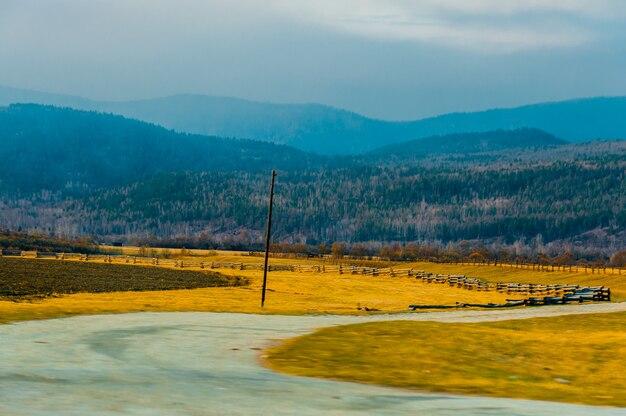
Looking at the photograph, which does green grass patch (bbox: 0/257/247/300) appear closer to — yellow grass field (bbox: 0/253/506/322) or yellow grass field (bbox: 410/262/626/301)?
yellow grass field (bbox: 0/253/506/322)

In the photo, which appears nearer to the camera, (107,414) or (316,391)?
(107,414)

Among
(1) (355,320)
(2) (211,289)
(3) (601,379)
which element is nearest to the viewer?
(3) (601,379)

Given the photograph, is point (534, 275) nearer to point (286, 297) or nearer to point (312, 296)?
point (312, 296)

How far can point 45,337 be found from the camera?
34719 mm

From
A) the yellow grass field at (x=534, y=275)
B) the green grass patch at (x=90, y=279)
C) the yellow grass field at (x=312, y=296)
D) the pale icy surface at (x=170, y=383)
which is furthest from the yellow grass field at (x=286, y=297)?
the yellow grass field at (x=534, y=275)

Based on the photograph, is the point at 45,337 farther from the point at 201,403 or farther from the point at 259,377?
the point at 201,403

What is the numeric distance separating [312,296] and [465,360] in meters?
62.2

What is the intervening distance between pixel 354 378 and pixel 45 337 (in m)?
11.9

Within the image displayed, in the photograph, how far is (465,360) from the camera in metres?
33.6

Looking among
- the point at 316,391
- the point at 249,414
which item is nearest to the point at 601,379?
the point at 316,391

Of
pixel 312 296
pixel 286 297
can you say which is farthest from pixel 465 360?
pixel 312 296

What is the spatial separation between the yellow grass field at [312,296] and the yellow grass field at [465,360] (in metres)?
13.9

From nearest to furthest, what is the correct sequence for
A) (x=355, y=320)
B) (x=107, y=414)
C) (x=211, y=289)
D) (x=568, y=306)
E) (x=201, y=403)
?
1. (x=107, y=414)
2. (x=201, y=403)
3. (x=355, y=320)
4. (x=568, y=306)
5. (x=211, y=289)

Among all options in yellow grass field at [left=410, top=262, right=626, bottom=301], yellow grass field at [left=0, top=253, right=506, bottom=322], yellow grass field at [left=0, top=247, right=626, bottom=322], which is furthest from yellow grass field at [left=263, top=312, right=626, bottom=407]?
yellow grass field at [left=410, top=262, right=626, bottom=301]
